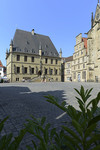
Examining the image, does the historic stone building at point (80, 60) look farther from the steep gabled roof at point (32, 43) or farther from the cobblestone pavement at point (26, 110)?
the cobblestone pavement at point (26, 110)

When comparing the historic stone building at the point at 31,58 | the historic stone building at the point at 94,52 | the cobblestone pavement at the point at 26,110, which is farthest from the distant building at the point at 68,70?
the cobblestone pavement at the point at 26,110

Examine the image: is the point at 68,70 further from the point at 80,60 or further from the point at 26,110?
the point at 26,110

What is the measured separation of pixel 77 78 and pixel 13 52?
22627mm

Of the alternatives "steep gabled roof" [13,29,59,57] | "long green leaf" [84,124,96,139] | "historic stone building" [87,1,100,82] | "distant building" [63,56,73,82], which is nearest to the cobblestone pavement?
"long green leaf" [84,124,96,139]

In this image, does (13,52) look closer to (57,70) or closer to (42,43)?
(42,43)

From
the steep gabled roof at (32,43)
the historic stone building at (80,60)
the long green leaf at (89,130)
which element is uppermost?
the steep gabled roof at (32,43)

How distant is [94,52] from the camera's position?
78.9ft

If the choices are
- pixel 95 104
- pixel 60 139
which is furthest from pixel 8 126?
pixel 95 104

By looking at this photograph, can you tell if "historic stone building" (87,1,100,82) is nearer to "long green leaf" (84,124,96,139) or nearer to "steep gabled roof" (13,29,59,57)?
"steep gabled roof" (13,29,59,57)

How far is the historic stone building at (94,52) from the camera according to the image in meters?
23.2

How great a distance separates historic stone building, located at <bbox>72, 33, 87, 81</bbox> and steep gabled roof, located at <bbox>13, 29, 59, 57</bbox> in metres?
10.8

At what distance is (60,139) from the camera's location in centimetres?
71

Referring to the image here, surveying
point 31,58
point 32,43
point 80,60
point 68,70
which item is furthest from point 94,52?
point 32,43

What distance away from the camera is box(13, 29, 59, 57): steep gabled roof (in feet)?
125
